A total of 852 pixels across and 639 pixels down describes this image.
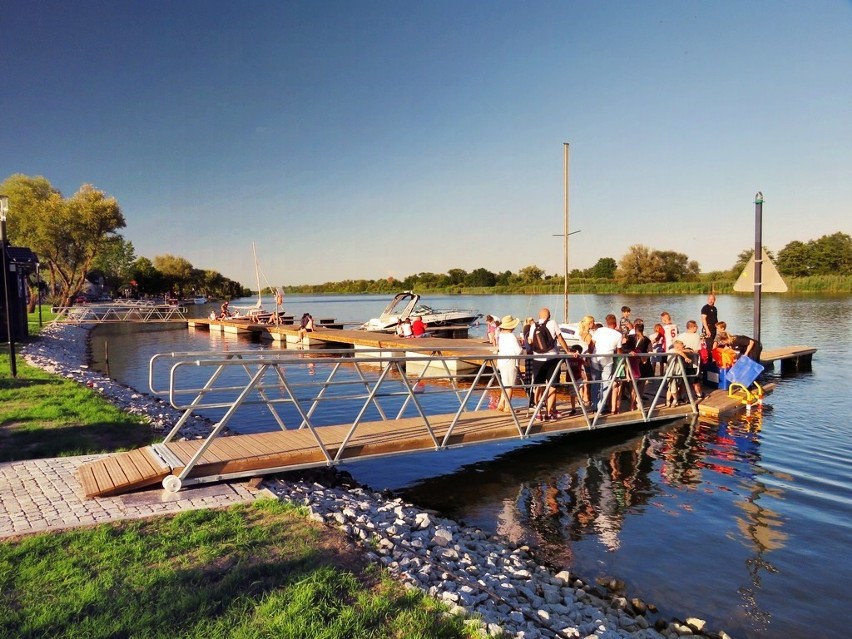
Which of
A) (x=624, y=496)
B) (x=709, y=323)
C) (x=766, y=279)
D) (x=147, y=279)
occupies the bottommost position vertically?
(x=624, y=496)

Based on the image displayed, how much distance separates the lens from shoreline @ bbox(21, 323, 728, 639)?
4250 mm

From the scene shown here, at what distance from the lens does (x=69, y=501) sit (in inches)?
230

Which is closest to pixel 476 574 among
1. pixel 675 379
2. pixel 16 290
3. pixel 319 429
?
pixel 319 429

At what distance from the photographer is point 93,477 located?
638cm

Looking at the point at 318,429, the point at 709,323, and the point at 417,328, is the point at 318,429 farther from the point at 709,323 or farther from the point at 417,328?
the point at 417,328

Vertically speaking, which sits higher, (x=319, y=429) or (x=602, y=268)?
(x=602, y=268)

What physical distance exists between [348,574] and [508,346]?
5.82m

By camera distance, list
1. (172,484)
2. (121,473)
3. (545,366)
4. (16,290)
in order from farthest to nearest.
→ (16,290), (545,366), (121,473), (172,484)

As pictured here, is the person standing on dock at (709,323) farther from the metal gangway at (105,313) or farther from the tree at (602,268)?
the tree at (602,268)

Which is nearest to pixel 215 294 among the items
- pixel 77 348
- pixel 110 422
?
pixel 77 348

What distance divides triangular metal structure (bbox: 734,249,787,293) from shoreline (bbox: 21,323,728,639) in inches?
415

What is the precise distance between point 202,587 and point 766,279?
1467cm

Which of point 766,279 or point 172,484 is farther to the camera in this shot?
point 766,279

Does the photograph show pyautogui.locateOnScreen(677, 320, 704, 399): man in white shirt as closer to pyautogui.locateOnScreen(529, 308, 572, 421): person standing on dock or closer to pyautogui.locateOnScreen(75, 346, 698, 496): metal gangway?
pyautogui.locateOnScreen(75, 346, 698, 496): metal gangway
